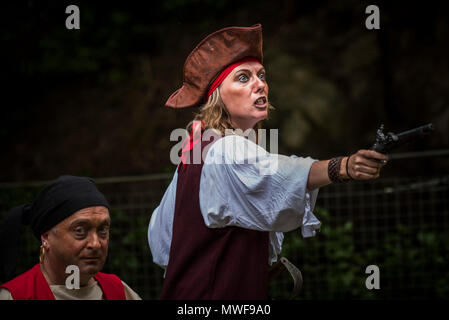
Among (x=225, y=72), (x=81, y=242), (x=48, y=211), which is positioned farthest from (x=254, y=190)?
(x=48, y=211)

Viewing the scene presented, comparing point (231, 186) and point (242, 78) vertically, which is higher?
point (242, 78)

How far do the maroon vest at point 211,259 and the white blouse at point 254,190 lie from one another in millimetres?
64

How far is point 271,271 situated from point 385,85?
434cm

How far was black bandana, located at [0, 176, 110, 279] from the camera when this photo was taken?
217 cm

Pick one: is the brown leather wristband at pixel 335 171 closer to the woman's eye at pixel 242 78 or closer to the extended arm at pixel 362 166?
the extended arm at pixel 362 166

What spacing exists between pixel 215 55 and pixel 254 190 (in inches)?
28.2

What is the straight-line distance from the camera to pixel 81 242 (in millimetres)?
2123

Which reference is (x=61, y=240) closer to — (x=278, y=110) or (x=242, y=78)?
(x=242, y=78)

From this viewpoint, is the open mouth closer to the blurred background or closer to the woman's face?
the woman's face

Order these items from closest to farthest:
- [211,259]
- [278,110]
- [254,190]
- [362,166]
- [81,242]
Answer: [362,166] → [254,190] → [211,259] → [81,242] → [278,110]

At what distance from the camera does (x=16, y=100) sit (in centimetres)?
662

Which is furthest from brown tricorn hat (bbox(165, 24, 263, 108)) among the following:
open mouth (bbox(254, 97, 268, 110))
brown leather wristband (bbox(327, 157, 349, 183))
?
brown leather wristband (bbox(327, 157, 349, 183))
